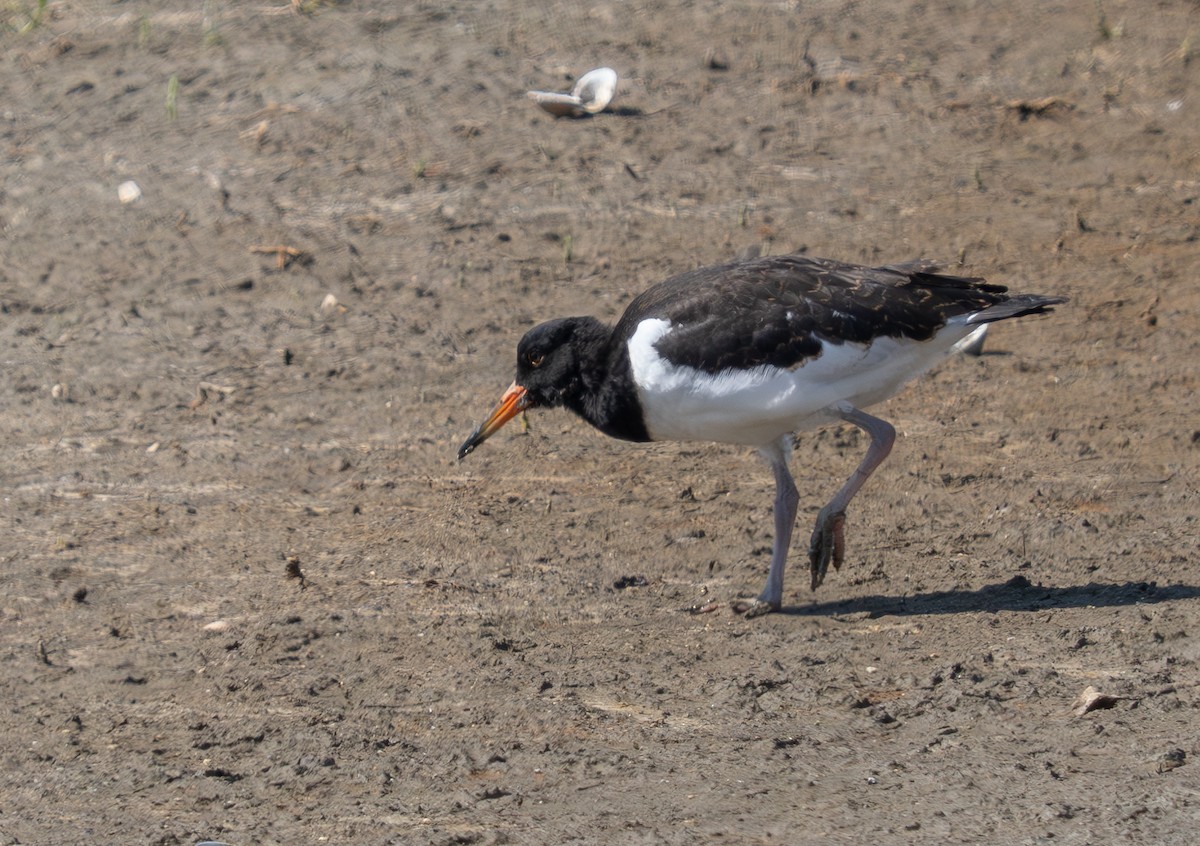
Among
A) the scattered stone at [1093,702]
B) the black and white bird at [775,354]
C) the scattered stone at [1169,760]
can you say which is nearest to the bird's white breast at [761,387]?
the black and white bird at [775,354]

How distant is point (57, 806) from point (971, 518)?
381cm

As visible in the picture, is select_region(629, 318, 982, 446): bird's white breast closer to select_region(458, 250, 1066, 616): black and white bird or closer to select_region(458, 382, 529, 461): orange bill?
select_region(458, 250, 1066, 616): black and white bird

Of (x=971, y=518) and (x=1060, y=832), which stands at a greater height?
(x=1060, y=832)

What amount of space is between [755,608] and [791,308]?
1.17 metres

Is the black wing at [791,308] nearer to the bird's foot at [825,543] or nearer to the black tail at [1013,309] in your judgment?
the black tail at [1013,309]

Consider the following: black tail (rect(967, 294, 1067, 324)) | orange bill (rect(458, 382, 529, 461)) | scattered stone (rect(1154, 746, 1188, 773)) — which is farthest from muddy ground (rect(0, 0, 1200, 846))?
black tail (rect(967, 294, 1067, 324))

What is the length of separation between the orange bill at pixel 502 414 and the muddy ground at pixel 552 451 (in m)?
0.32

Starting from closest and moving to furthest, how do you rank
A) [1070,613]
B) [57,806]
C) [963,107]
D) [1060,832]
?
[1060,832], [57,806], [1070,613], [963,107]

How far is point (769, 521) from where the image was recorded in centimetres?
656

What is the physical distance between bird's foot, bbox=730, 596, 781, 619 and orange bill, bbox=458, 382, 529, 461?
1.29 metres

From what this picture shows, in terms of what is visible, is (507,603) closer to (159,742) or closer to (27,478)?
(159,742)

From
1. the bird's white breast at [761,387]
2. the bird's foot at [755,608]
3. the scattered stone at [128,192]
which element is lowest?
the scattered stone at [128,192]

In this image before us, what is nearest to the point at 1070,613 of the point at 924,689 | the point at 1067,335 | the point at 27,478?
the point at 924,689

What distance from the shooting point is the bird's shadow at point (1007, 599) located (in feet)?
18.6
